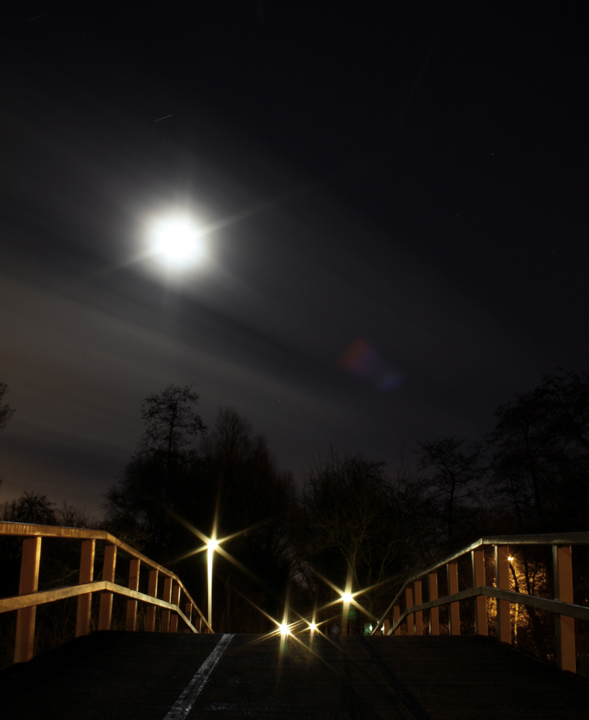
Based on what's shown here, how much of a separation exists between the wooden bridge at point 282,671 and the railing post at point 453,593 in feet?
3.16

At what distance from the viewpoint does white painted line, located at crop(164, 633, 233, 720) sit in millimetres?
3476

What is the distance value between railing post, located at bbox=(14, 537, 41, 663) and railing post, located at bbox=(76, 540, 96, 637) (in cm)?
88

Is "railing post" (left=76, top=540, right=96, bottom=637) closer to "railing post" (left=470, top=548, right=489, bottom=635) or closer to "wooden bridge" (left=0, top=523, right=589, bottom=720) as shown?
"wooden bridge" (left=0, top=523, right=589, bottom=720)

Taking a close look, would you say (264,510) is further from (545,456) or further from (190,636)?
(190,636)

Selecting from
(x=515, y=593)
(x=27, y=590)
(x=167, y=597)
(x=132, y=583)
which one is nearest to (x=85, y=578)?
(x=27, y=590)

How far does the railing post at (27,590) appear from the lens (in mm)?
4355

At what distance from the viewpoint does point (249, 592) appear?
128ft

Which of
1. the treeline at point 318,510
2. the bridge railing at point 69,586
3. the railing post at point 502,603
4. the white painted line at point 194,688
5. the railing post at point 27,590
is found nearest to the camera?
the white painted line at point 194,688

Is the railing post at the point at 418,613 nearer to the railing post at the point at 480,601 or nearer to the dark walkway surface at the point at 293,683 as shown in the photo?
the railing post at the point at 480,601

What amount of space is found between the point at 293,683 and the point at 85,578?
7.33ft

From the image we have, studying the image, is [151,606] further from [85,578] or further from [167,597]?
[85,578]

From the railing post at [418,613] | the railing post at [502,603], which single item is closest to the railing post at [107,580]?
the railing post at [502,603]

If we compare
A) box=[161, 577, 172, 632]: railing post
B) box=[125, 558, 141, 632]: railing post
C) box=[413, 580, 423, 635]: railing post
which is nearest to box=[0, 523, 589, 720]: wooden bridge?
box=[125, 558, 141, 632]: railing post

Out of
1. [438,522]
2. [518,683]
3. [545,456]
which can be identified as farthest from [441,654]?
[438,522]
